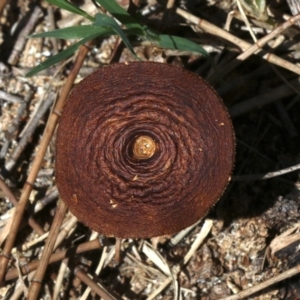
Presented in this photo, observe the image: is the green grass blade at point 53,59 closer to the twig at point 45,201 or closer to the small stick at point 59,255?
the twig at point 45,201

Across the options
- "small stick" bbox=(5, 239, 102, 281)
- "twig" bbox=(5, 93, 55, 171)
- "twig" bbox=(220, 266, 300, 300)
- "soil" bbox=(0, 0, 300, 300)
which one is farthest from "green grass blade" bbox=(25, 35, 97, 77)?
"twig" bbox=(220, 266, 300, 300)

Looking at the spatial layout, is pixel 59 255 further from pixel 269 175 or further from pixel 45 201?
pixel 269 175

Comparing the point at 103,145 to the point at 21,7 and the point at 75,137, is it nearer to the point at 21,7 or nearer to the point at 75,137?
the point at 75,137

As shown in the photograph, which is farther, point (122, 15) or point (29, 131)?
point (29, 131)

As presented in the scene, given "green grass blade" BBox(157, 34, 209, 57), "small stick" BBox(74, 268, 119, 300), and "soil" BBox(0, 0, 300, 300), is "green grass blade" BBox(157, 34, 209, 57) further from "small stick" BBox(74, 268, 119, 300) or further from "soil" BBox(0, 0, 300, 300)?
"small stick" BBox(74, 268, 119, 300)

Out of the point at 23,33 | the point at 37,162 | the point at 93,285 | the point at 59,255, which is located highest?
the point at 23,33

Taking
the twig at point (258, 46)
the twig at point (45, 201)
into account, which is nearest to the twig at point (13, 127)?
the twig at point (45, 201)

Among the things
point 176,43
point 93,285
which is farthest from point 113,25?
point 93,285
